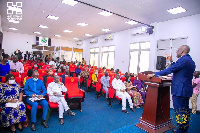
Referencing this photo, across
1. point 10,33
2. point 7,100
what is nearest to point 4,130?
point 7,100

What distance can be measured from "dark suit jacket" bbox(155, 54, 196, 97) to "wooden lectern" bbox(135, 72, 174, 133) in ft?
0.50

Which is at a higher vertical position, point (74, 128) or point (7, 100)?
point (7, 100)

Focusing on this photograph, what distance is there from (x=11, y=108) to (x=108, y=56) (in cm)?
1015

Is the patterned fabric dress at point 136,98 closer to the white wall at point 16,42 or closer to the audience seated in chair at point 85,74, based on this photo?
the audience seated in chair at point 85,74

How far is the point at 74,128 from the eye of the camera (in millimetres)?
3285

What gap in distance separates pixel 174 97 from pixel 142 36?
7263mm

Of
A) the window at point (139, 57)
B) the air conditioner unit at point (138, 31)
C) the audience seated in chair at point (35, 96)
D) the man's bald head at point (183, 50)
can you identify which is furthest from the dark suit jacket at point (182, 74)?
the air conditioner unit at point (138, 31)

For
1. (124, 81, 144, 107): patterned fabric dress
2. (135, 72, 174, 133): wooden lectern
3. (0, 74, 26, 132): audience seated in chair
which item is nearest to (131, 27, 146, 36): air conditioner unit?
Result: (124, 81, 144, 107): patterned fabric dress

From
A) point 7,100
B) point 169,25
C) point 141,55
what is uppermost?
point 169,25

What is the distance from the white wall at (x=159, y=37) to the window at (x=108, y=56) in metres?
0.48

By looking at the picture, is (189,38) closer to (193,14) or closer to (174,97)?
(193,14)

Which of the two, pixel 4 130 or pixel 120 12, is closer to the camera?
pixel 4 130

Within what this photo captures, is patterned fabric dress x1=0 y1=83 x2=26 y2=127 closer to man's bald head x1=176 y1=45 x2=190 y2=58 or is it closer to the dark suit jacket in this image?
the dark suit jacket

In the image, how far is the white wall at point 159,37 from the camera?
20.9ft
